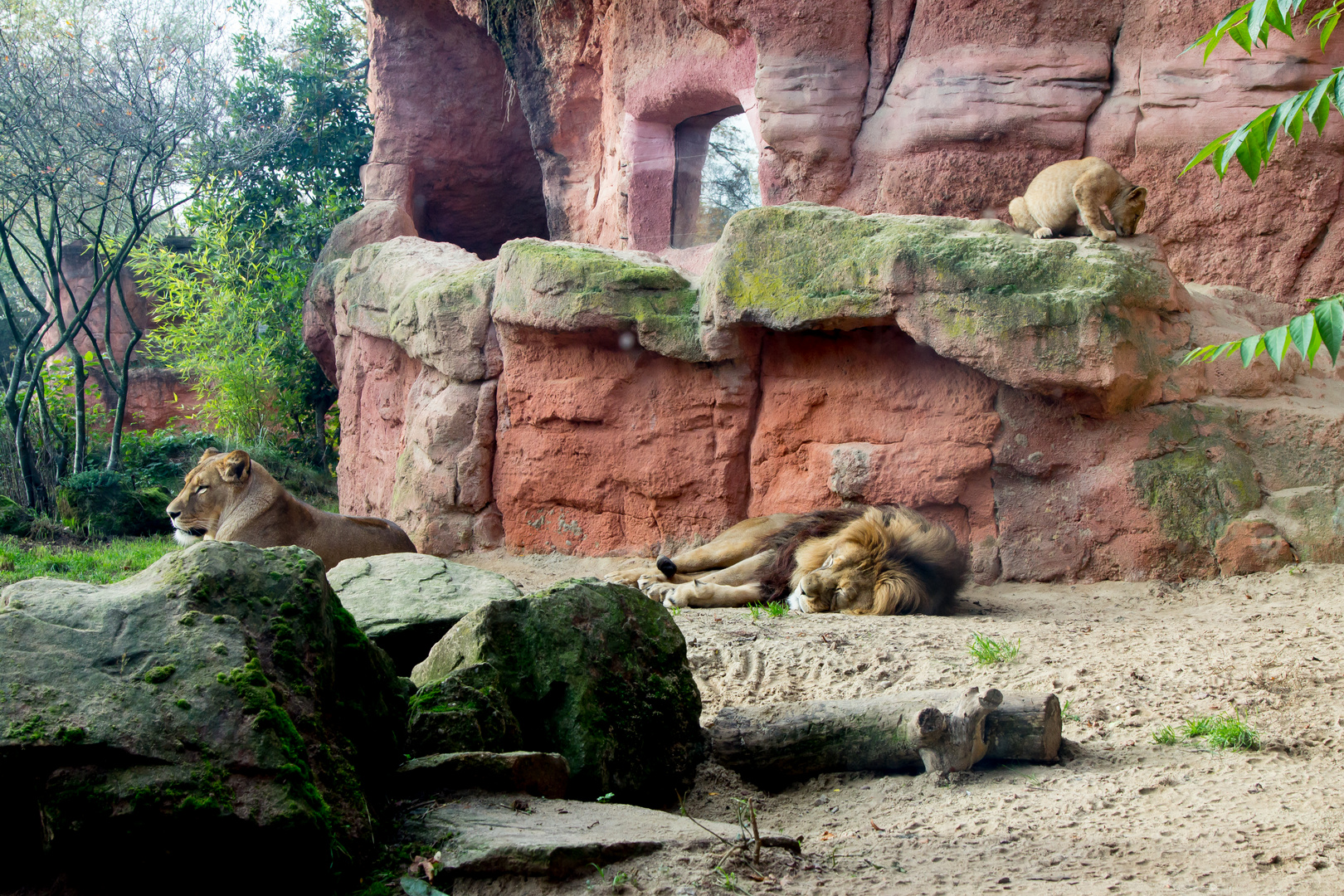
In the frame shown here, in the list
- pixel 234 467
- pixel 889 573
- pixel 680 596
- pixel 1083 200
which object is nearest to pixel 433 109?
pixel 234 467

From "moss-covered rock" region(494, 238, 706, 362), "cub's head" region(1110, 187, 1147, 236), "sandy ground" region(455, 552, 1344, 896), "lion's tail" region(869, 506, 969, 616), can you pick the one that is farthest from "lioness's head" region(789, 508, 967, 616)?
"cub's head" region(1110, 187, 1147, 236)

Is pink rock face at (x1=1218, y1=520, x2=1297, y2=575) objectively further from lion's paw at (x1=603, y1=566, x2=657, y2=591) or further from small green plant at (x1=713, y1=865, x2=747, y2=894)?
small green plant at (x1=713, y1=865, x2=747, y2=894)

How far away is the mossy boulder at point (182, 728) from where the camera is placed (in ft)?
6.70

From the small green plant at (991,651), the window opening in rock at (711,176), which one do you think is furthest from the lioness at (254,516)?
the window opening in rock at (711,176)

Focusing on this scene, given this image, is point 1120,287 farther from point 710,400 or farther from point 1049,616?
point 710,400

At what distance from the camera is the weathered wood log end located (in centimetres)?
346

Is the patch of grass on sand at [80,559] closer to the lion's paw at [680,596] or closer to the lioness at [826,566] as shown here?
the lion's paw at [680,596]

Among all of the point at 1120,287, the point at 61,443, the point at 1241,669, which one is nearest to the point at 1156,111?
the point at 1120,287

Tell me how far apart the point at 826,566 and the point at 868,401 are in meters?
1.55

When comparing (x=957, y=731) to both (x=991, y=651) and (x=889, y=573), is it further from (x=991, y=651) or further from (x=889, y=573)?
(x=889, y=573)

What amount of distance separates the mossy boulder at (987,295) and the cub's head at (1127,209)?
17cm

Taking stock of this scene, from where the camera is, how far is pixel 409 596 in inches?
171

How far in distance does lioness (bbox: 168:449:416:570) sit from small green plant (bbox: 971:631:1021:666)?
→ 365 cm

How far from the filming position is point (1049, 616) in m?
5.78
